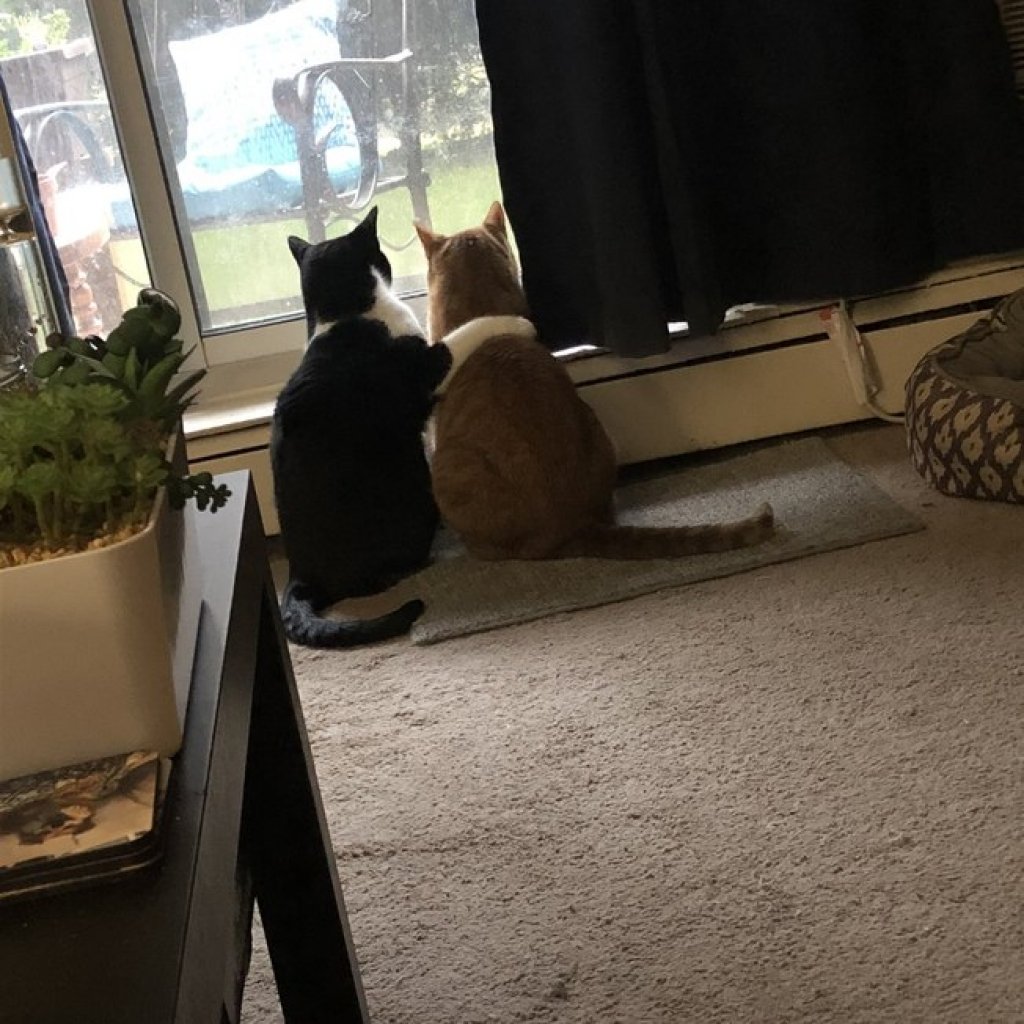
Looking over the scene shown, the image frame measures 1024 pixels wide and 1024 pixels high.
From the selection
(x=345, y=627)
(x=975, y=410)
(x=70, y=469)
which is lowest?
(x=345, y=627)

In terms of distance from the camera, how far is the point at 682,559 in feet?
6.78

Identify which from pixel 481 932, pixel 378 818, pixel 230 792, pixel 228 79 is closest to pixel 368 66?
pixel 228 79

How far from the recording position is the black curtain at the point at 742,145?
2.16 meters

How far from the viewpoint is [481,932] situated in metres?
1.31

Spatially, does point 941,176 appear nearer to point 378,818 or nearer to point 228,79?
point 228,79

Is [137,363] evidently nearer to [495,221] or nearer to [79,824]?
[79,824]

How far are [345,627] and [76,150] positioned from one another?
3.79 feet

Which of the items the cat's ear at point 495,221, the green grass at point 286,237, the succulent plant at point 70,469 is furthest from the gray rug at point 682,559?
the succulent plant at point 70,469

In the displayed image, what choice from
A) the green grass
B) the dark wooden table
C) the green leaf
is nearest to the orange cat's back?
the green grass

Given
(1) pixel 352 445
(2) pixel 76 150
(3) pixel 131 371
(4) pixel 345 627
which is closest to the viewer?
(3) pixel 131 371

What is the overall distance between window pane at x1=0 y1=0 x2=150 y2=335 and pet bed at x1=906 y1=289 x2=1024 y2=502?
148 cm

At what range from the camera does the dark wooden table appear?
449 millimetres

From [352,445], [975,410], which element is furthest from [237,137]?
[975,410]

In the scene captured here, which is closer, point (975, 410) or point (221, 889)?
point (221, 889)
